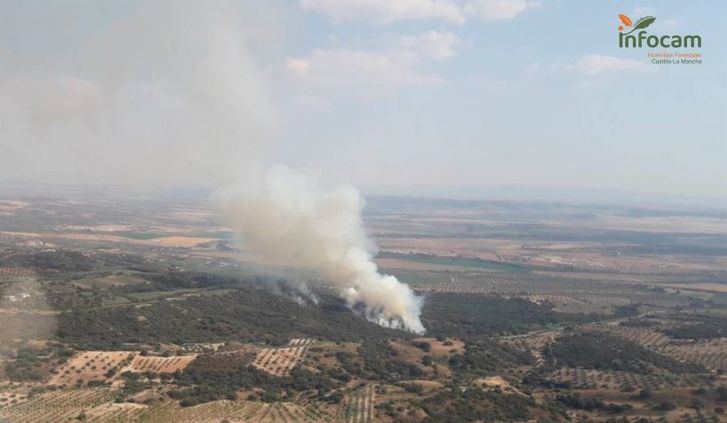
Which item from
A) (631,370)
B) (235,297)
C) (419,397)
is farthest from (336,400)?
(235,297)

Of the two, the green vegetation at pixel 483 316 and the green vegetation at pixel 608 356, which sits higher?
the green vegetation at pixel 608 356

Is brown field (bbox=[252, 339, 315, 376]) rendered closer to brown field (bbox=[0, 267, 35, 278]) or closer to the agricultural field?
the agricultural field

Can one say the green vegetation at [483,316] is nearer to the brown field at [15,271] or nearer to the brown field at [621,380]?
the brown field at [621,380]

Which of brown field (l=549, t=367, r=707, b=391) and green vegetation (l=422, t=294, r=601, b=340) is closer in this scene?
brown field (l=549, t=367, r=707, b=391)

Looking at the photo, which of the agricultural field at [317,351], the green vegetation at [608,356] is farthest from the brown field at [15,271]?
the green vegetation at [608,356]

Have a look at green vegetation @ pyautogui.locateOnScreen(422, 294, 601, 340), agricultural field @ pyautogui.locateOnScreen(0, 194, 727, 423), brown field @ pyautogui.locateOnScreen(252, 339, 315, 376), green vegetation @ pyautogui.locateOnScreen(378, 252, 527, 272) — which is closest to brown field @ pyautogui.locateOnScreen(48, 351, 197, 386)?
agricultural field @ pyautogui.locateOnScreen(0, 194, 727, 423)

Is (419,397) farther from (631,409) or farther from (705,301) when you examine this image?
(705,301)

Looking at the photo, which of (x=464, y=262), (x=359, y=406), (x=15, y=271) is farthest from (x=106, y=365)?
(x=464, y=262)

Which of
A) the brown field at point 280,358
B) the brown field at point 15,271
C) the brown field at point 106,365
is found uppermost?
the brown field at point 15,271

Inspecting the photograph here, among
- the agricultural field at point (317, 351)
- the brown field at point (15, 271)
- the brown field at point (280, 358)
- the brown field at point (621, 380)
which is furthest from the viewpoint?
the brown field at point (15, 271)
